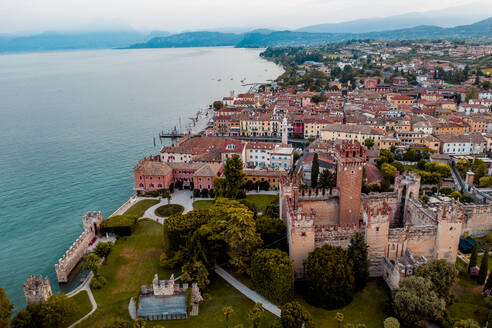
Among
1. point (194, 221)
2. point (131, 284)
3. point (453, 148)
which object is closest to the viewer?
point (131, 284)

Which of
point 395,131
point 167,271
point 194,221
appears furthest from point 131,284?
point 395,131

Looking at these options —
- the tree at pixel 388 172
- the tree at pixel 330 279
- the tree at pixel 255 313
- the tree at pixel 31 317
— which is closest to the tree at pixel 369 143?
the tree at pixel 388 172

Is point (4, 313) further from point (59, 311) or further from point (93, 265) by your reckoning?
point (93, 265)

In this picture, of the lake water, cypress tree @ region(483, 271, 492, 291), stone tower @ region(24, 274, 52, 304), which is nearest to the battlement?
cypress tree @ region(483, 271, 492, 291)

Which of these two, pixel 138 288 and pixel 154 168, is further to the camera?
pixel 154 168

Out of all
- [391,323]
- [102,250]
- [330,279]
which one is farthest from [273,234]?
[102,250]

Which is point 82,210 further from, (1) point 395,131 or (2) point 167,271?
(1) point 395,131
